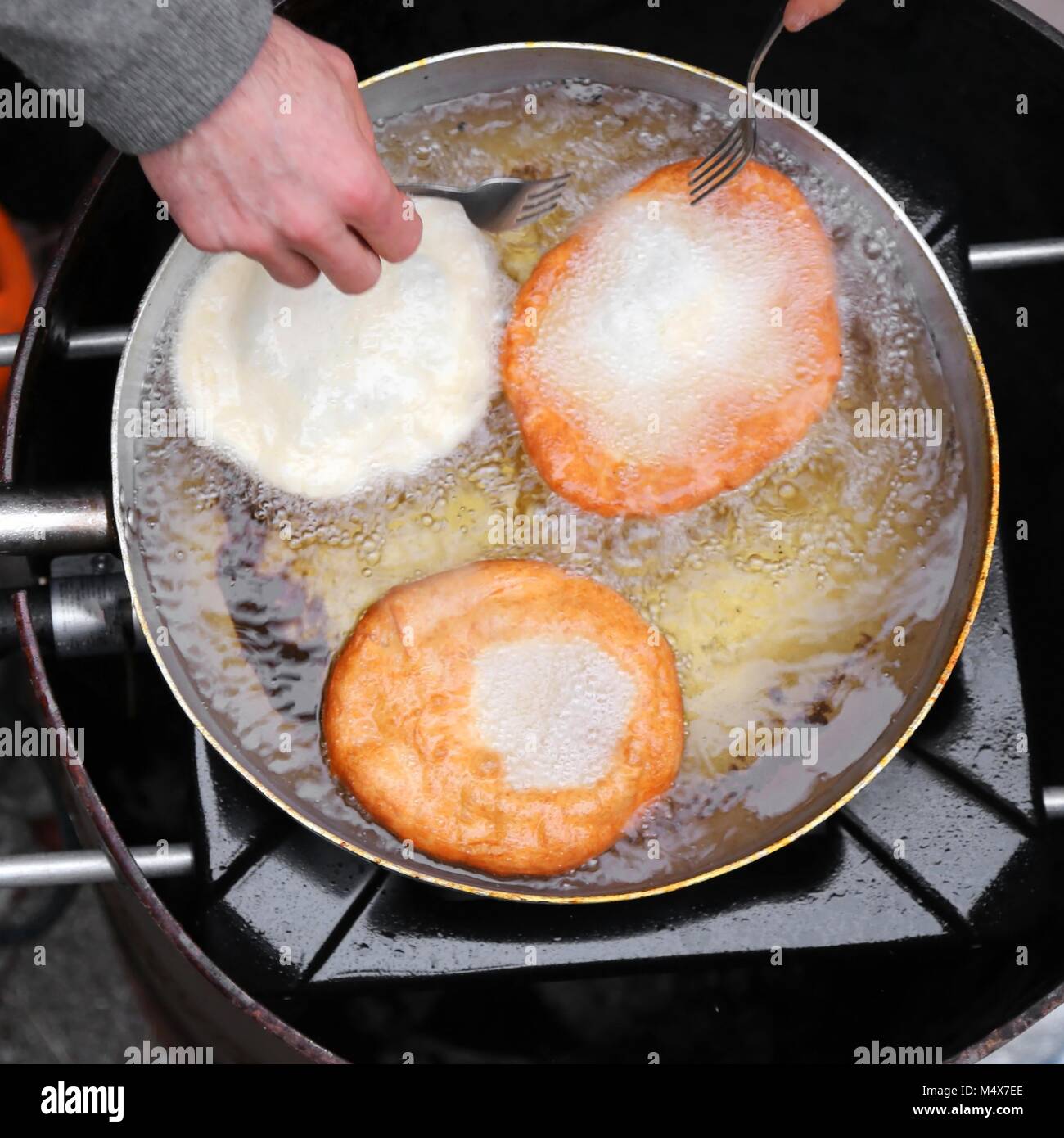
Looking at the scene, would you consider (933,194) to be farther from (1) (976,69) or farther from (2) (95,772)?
(2) (95,772)

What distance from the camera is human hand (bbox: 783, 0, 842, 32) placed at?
1.22 m

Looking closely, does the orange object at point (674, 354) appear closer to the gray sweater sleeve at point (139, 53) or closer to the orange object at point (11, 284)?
the gray sweater sleeve at point (139, 53)

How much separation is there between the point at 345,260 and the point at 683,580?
54 cm

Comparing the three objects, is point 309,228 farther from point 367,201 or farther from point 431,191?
point 431,191

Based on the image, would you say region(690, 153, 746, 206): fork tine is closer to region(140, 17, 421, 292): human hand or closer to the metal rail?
region(140, 17, 421, 292): human hand

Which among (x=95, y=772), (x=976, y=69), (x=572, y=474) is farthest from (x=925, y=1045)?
(x=976, y=69)

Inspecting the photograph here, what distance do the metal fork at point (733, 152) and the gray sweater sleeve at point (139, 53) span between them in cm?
58

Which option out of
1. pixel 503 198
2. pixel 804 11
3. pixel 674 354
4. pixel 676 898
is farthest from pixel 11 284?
pixel 676 898

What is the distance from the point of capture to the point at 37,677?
4.04ft

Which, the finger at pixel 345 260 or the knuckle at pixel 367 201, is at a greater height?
the knuckle at pixel 367 201

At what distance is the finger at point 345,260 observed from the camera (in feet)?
3.34

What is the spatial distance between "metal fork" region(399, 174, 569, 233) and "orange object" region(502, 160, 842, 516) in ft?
0.21

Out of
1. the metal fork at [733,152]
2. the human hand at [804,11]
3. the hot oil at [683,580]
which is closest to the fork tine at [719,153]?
the metal fork at [733,152]
